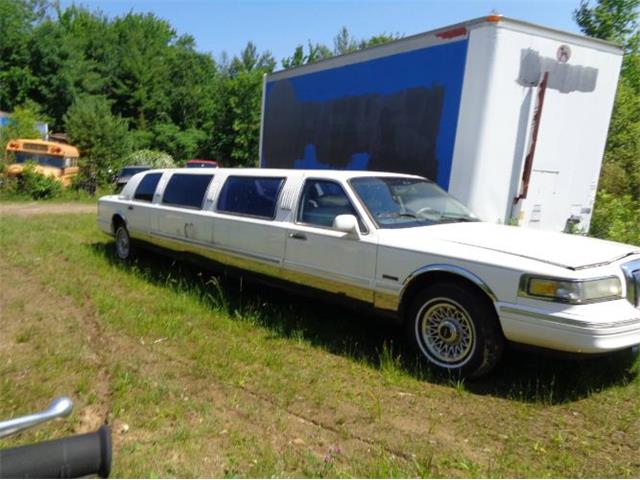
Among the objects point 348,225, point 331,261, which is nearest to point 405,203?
point 348,225

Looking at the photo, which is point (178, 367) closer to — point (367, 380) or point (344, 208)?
point (367, 380)

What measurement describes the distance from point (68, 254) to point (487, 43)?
667 cm

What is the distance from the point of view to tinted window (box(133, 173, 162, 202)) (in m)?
7.30

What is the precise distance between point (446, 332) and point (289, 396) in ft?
4.09

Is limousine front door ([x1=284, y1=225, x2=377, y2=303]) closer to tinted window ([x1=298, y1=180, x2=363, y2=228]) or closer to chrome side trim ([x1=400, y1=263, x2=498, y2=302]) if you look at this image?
tinted window ([x1=298, y1=180, x2=363, y2=228])

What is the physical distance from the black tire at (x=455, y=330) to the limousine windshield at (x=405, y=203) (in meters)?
0.78

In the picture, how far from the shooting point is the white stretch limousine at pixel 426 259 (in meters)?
3.35

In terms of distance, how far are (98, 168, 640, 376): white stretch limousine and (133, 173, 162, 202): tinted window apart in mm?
1242

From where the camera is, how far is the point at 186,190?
6562mm

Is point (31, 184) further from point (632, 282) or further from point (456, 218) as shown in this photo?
point (632, 282)

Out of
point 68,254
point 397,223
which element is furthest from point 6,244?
point 397,223

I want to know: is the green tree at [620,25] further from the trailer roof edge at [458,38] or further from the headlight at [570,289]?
the headlight at [570,289]

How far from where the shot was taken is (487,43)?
5852 millimetres

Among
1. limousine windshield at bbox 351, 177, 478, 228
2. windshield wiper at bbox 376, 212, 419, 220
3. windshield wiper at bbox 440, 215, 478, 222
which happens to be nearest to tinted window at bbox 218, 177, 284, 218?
limousine windshield at bbox 351, 177, 478, 228
